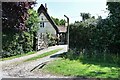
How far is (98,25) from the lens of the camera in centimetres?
2033

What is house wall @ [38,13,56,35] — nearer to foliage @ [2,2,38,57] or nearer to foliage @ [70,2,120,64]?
foliage @ [2,2,38,57]

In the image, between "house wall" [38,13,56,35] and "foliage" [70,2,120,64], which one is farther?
"house wall" [38,13,56,35]

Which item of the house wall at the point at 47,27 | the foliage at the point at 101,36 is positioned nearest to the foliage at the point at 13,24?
the foliage at the point at 101,36

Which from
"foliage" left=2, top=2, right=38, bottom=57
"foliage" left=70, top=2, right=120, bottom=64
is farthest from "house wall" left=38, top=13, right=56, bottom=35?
"foliage" left=70, top=2, right=120, bottom=64

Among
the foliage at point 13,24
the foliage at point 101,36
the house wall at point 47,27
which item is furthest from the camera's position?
the house wall at point 47,27

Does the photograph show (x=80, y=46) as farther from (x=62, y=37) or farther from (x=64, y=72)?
(x=62, y=37)

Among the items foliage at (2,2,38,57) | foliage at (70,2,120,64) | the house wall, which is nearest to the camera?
foliage at (2,2,38,57)

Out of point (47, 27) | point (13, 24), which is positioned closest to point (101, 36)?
point (13, 24)

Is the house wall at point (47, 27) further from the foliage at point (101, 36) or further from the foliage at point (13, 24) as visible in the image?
the foliage at point (101, 36)

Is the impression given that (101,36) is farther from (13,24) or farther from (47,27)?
(47,27)

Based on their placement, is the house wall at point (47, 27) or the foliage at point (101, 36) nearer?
the foliage at point (101, 36)

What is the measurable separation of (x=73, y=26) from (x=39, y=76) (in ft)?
36.6

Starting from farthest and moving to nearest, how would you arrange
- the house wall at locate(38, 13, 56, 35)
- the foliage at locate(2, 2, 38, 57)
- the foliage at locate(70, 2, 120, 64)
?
1. the house wall at locate(38, 13, 56, 35)
2. the foliage at locate(70, 2, 120, 64)
3. the foliage at locate(2, 2, 38, 57)

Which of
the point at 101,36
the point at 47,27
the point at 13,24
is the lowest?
the point at 101,36
